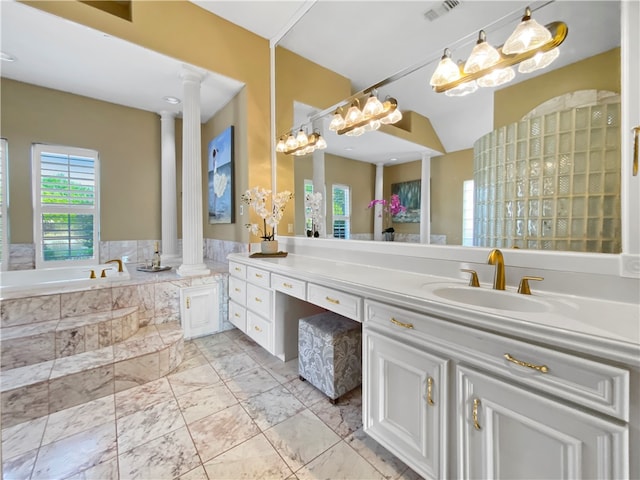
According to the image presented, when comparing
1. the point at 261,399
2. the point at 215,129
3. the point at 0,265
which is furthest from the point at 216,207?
the point at 261,399

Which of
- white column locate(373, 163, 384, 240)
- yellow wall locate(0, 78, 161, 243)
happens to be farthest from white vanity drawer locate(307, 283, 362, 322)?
yellow wall locate(0, 78, 161, 243)

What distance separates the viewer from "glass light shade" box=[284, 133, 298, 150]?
271 cm

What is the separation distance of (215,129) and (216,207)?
112 centimetres

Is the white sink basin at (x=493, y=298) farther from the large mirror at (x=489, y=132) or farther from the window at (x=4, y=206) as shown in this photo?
Result: the window at (x=4, y=206)

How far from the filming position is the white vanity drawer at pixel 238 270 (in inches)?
96.7

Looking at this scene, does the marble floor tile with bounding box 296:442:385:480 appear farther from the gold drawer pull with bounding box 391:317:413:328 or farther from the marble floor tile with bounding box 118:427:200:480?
the gold drawer pull with bounding box 391:317:413:328

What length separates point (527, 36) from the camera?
122 cm

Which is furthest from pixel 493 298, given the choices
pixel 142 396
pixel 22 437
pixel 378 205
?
pixel 22 437

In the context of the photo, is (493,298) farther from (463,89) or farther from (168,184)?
(168,184)

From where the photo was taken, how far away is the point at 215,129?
378 centimetres

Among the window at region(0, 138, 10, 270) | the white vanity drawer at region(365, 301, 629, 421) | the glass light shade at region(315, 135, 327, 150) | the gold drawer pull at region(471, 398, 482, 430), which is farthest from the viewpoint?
the window at region(0, 138, 10, 270)

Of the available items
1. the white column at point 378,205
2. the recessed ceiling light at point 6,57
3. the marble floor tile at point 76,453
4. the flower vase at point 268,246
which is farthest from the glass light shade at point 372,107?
the recessed ceiling light at point 6,57

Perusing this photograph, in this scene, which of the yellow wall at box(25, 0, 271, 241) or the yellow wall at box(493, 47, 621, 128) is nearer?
the yellow wall at box(493, 47, 621, 128)

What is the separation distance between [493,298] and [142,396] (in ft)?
7.48
